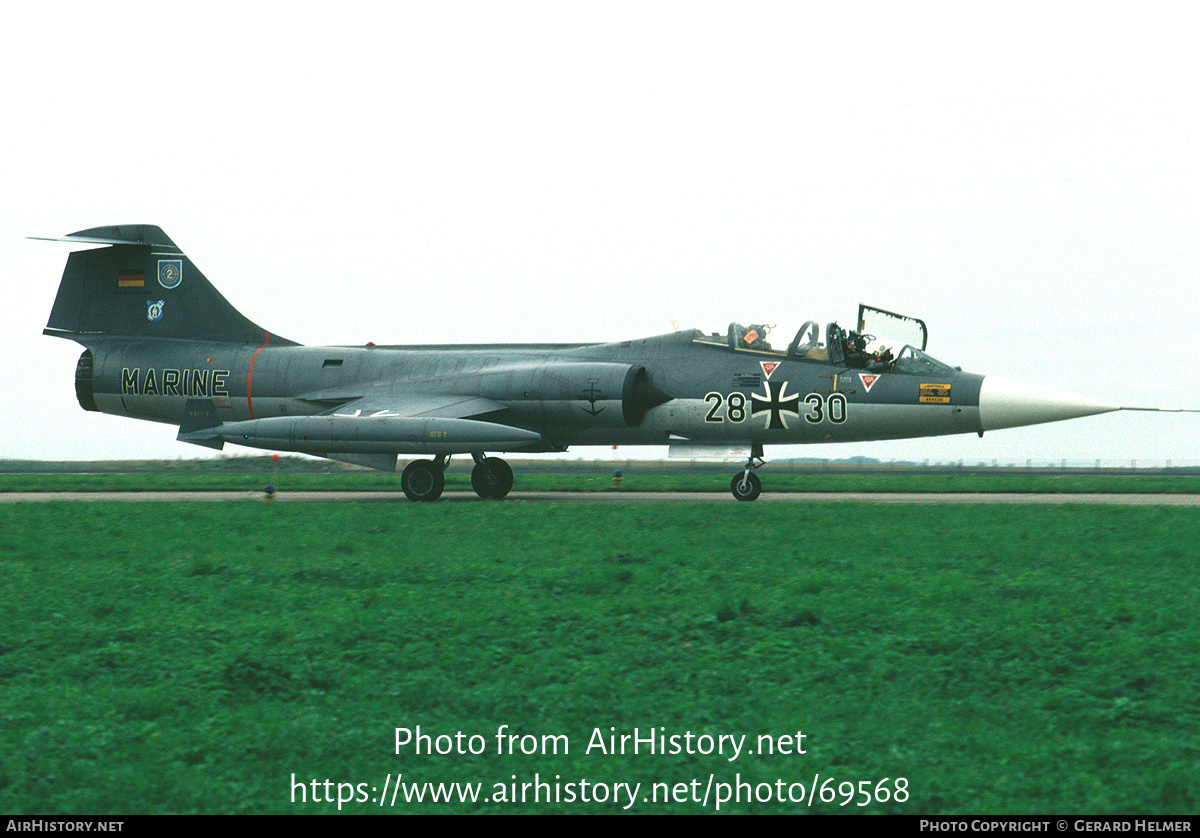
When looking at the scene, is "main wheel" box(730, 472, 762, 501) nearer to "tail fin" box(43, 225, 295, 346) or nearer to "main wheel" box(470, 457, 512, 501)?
"main wheel" box(470, 457, 512, 501)

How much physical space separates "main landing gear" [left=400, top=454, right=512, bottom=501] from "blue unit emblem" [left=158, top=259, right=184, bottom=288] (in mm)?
9028

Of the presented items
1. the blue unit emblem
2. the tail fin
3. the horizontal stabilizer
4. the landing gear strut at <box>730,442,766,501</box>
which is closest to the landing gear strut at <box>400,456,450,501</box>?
the landing gear strut at <box>730,442,766,501</box>

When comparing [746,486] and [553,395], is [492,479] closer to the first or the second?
[553,395]

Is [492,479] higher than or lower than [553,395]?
lower

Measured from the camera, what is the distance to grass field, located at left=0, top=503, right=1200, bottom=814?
4.17 metres

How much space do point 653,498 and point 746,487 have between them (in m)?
2.09

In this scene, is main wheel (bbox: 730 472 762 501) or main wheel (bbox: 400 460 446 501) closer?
main wheel (bbox: 730 472 762 501)

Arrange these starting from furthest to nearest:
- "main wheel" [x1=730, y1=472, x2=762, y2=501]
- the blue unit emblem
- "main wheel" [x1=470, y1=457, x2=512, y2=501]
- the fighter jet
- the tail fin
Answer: the blue unit emblem → the tail fin → "main wheel" [x1=470, y1=457, x2=512, y2=501] → "main wheel" [x1=730, y1=472, x2=762, y2=501] → the fighter jet

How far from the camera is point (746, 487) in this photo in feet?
63.2

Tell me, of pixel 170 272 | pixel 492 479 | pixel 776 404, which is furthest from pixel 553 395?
pixel 170 272

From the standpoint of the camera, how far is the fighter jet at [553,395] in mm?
18906

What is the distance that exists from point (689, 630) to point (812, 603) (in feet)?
4.09

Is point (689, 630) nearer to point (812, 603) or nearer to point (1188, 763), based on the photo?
point (812, 603)

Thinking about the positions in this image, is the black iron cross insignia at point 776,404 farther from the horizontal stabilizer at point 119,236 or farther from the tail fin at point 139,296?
the horizontal stabilizer at point 119,236
